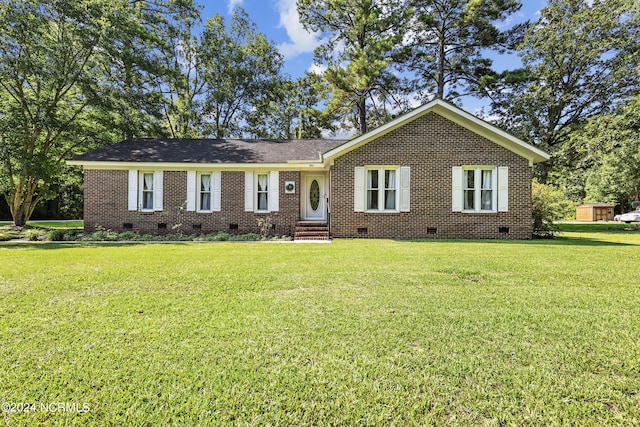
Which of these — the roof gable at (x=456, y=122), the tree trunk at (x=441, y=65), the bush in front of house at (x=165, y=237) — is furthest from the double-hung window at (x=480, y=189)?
the tree trunk at (x=441, y=65)

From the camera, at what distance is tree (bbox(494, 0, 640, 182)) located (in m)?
18.0

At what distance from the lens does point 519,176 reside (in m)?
11.7

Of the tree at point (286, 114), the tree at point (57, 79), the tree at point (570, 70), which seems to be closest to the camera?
the tree at point (57, 79)

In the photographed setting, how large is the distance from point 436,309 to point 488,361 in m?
1.18

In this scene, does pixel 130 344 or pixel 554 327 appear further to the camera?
pixel 554 327

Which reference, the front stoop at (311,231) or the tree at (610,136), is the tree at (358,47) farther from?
the tree at (610,136)

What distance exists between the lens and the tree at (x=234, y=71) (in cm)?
2545

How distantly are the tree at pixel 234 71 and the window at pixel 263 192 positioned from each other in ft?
49.8

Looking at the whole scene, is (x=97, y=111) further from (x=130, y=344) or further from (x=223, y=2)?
(x=130, y=344)

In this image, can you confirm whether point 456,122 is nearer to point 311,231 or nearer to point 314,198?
point 314,198

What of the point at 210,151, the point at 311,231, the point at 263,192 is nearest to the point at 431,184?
the point at 311,231

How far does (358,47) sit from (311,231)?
1484cm

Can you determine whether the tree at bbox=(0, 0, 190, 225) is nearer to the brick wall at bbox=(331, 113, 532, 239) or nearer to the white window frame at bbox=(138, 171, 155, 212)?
the white window frame at bbox=(138, 171, 155, 212)

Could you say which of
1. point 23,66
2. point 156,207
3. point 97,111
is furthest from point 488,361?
point 97,111
